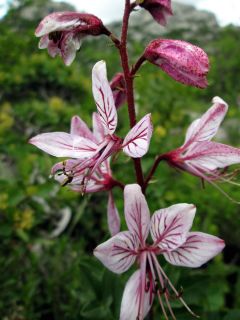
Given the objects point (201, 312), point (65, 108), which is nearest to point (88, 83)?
point (65, 108)

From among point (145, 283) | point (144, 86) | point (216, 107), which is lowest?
point (144, 86)

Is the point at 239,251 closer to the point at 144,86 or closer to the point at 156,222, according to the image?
the point at 144,86

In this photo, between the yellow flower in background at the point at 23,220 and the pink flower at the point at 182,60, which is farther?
the yellow flower in background at the point at 23,220

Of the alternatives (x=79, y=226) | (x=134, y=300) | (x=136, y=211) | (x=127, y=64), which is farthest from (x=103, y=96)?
(x=79, y=226)

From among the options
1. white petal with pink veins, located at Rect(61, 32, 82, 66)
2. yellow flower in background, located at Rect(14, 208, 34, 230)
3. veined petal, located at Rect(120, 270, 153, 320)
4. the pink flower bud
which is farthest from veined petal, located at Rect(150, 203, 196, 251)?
yellow flower in background, located at Rect(14, 208, 34, 230)

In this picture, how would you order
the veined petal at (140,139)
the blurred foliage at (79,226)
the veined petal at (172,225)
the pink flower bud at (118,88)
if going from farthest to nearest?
the blurred foliage at (79,226) < the pink flower bud at (118,88) < the veined petal at (172,225) < the veined petal at (140,139)

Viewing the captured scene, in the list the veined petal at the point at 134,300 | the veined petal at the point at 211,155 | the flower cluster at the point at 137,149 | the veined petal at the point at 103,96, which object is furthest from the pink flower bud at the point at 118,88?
the veined petal at the point at 134,300

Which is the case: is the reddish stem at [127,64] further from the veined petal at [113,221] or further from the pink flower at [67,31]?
the veined petal at [113,221]

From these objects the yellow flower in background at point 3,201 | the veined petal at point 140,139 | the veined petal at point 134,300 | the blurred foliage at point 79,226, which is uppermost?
the veined petal at point 140,139
